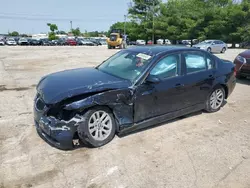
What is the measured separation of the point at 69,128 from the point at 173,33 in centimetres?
4062

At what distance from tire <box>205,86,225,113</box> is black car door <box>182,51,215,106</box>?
21 cm

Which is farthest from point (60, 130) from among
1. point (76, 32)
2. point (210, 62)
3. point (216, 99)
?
point (76, 32)

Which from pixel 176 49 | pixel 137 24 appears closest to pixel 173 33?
pixel 137 24

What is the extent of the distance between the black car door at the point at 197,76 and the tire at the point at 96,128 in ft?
5.30

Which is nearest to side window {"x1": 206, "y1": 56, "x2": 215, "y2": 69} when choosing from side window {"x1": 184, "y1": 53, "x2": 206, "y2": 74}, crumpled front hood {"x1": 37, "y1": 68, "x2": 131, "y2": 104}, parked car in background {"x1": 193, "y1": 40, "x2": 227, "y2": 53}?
side window {"x1": 184, "y1": 53, "x2": 206, "y2": 74}

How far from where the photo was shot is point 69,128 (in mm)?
3043

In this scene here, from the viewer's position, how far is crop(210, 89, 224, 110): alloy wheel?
481cm

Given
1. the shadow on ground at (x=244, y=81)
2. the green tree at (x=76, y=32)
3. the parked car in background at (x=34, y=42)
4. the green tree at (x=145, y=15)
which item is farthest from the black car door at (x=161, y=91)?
the green tree at (x=76, y=32)

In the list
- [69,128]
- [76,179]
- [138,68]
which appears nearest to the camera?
[76,179]

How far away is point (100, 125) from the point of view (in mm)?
3322

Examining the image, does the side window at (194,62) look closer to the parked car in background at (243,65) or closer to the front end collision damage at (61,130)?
the front end collision damage at (61,130)

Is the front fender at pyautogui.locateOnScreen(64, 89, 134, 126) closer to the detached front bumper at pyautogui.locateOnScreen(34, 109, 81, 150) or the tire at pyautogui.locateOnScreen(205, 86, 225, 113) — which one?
the detached front bumper at pyautogui.locateOnScreen(34, 109, 81, 150)

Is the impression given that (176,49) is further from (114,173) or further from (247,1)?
(247,1)

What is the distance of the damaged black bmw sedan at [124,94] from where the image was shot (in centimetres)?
309
